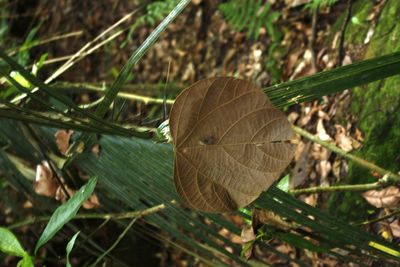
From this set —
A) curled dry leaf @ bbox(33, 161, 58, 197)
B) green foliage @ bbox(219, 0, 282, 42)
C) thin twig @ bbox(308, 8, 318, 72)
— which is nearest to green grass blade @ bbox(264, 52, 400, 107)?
curled dry leaf @ bbox(33, 161, 58, 197)

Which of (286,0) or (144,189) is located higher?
(286,0)

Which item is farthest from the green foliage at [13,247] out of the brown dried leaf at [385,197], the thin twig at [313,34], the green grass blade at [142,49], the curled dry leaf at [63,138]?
the thin twig at [313,34]

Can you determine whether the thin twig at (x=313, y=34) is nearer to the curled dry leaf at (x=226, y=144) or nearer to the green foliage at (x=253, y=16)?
the green foliage at (x=253, y=16)

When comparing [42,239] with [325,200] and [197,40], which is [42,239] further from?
[197,40]

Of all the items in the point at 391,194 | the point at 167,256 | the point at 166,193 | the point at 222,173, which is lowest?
the point at 167,256

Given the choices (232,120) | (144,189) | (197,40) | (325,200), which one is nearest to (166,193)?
(144,189)

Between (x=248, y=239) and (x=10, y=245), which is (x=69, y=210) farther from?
(x=248, y=239)

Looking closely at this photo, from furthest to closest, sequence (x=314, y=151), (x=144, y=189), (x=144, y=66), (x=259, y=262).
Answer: (x=144, y=66), (x=314, y=151), (x=259, y=262), (x=144, y=189)

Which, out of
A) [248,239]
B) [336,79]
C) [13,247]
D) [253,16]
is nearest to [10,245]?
[13,247]
